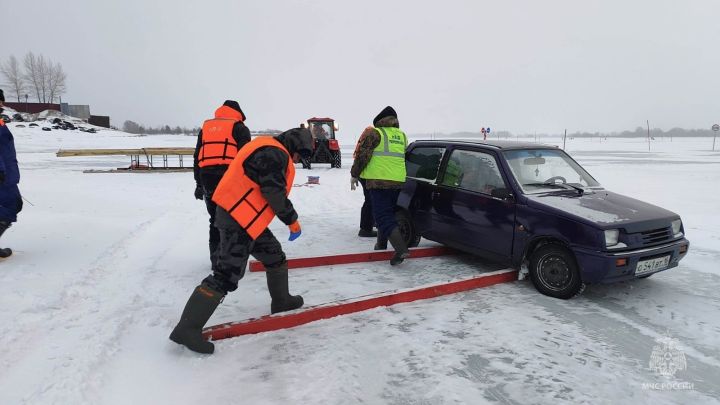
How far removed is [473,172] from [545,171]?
799mm

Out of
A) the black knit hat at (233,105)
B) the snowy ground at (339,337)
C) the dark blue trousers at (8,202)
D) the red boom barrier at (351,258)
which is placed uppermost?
the black knit hat at (233,105)

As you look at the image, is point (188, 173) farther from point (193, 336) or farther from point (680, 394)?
point (680, 394)

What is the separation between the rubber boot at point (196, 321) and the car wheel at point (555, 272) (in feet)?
10.2

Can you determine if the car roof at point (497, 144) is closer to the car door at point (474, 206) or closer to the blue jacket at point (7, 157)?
the car door at point (474, 206)

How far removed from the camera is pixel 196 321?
3.00 metres

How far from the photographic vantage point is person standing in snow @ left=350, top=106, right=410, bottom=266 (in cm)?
520

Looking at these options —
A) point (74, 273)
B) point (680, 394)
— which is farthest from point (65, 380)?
point (680, 394)

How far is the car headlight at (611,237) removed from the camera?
3.87m

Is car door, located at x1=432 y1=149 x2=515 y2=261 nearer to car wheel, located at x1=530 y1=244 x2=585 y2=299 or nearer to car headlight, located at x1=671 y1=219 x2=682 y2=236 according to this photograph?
car wheel, located at x1=530 y1=244 x2=585 y2=299

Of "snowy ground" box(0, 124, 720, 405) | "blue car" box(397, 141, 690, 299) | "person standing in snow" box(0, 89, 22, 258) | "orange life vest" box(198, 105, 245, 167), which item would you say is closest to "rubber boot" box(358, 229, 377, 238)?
"snowy ground" box(0, 124, 720, 405)

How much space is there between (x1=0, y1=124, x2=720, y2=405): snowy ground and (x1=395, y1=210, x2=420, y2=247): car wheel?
0.55 metres

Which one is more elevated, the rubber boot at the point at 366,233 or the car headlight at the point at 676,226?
the car headlight at the point at 676,226

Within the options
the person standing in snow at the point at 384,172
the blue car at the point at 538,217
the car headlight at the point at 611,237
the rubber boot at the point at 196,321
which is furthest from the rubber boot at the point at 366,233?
the rubber boot at the point at 196,321

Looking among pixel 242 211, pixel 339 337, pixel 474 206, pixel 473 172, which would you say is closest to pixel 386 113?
pixel 473 172
